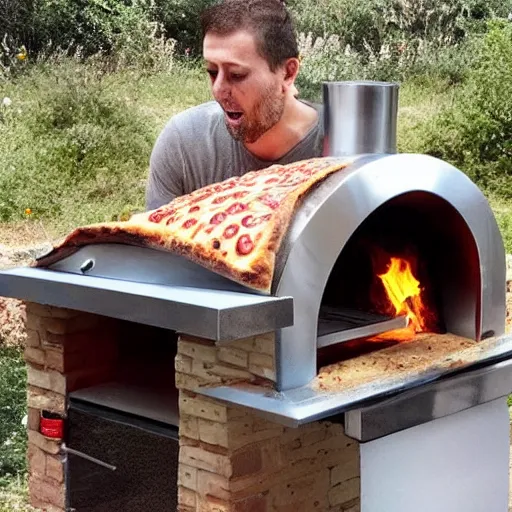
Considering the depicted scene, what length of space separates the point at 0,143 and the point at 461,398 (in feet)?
20.4

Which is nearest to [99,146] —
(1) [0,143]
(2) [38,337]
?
(1) [0,143]

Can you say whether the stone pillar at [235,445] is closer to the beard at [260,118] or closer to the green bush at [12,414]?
the beard at [260,118]

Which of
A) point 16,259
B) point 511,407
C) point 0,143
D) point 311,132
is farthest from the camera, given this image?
point 0,143

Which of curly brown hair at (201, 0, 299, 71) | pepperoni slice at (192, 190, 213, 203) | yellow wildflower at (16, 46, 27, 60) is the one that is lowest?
pepperoni slice at (192, 190, 213, 203)

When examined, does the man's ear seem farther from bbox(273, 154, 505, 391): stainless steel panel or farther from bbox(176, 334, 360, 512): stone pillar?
bbox(176, 334, 360, 512): stone pillar

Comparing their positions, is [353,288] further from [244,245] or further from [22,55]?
[22,55]

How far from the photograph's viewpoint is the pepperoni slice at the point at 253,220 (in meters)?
2.89

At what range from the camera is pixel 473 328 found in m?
3.41

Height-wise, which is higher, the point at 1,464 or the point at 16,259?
the point at 16,259

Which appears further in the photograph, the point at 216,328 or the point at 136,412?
the point at 136,412

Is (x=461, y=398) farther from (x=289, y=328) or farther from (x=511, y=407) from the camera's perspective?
(x=511, y=407)

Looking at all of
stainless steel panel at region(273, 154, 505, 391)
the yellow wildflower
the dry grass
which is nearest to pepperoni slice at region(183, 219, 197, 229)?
stainless steel panel at region(273, 154, 505, 391)

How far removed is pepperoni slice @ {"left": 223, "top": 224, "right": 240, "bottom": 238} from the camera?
2902 mm

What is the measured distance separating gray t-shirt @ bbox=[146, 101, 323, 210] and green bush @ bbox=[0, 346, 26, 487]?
118 centimetres
